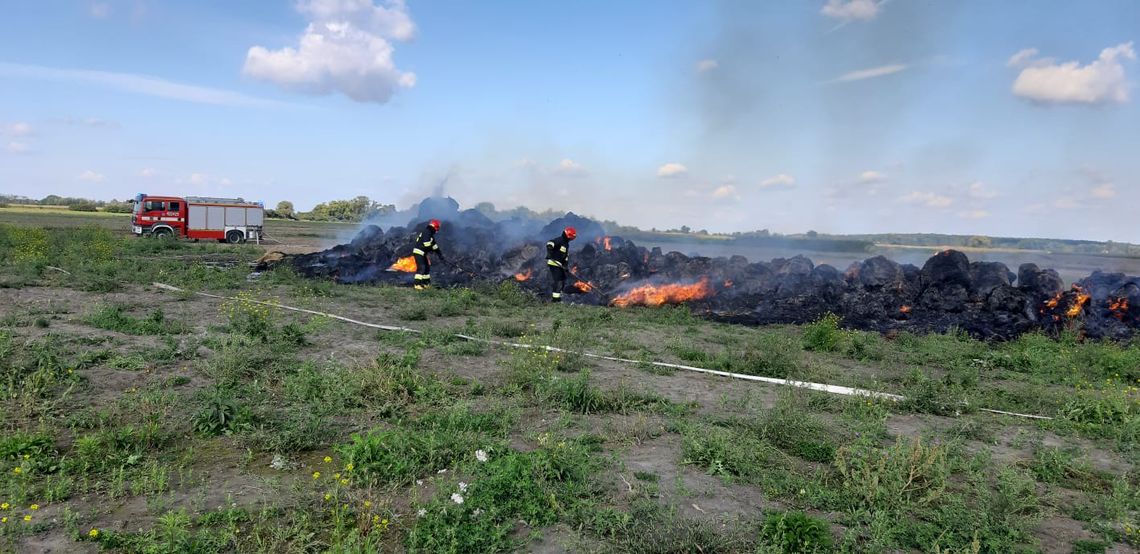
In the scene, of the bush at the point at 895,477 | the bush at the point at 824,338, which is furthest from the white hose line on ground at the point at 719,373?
the bush at the point at 824,338

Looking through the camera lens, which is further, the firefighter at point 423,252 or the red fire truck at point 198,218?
the red fire truck at point 198,218

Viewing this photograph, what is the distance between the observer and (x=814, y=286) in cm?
1788

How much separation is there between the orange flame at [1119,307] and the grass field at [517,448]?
5.69m

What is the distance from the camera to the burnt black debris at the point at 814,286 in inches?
606

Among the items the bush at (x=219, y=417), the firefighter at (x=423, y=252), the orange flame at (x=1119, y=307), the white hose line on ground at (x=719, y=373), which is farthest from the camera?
the firefighter at (x=423, y=252)

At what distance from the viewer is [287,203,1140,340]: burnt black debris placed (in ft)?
50.5

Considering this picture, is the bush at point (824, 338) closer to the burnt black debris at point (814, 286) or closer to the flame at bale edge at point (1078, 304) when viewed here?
the burnt black debris at point (814, 286)

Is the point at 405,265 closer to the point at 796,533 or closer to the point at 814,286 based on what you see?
the point at 814,286

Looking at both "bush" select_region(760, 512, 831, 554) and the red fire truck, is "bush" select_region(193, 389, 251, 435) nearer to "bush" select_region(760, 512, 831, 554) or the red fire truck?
"bush" select_region(760, 512, 831, 554)

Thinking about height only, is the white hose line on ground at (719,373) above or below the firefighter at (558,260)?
below

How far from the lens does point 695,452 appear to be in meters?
5.67

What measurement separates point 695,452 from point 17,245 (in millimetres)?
22377

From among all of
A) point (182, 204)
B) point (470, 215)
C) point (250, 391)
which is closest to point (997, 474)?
point (250, 391)

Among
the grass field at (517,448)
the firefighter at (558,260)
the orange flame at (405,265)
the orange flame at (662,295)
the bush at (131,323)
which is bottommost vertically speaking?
the grass field at (517,448)
